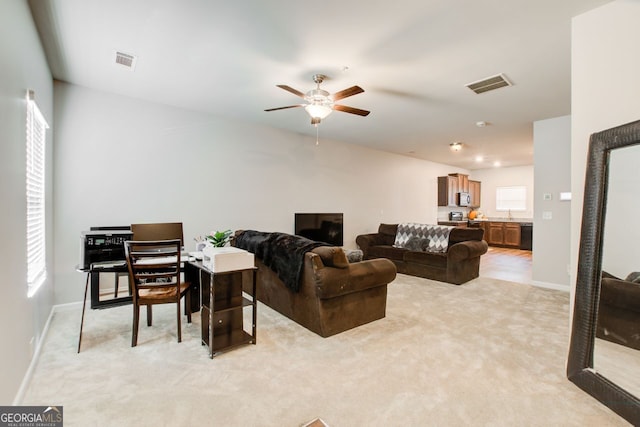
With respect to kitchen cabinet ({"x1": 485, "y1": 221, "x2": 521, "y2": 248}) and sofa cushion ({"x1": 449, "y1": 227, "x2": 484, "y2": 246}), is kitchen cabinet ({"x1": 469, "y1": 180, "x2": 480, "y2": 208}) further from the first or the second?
sofa cushion ({"x1": 449, "y1": 227, "x2": 484, "y2": 246})

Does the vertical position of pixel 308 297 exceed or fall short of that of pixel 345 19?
it falls short

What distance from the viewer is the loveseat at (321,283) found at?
268cm

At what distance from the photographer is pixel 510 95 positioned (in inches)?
145

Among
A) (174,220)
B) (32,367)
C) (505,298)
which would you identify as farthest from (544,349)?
(174,220)

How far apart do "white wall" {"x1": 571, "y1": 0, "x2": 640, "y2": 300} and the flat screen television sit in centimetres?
406

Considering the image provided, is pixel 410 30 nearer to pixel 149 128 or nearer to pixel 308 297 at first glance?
pixel 308 297

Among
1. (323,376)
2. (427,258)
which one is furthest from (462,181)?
(323,376)

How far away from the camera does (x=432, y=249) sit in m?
5.39

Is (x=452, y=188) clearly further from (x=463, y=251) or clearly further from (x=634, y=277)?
(x=634, y=277)

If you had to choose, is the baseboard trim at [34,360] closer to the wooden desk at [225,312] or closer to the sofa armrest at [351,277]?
the wooden desk at [225,312]

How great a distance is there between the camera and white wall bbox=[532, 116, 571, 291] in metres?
4.50

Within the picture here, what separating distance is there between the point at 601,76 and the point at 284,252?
2876 millimetres

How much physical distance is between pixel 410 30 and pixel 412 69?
27.7 inches

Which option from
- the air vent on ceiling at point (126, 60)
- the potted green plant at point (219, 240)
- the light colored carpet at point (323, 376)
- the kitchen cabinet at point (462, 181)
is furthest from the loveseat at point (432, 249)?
the air vent on ceiling at point (126, 60)
